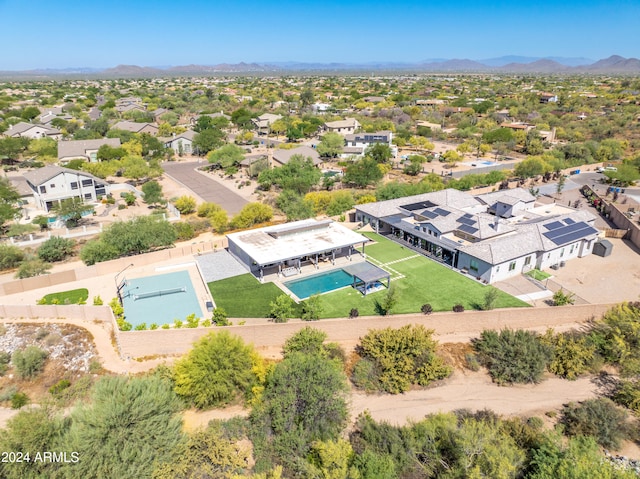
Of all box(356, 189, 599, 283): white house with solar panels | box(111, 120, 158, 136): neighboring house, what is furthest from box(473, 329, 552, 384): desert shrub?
box(111, 120, 158, 136): neighboring house

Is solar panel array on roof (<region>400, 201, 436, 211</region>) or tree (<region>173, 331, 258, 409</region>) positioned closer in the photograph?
tree (<region>173, 331, 258, 409</region>)

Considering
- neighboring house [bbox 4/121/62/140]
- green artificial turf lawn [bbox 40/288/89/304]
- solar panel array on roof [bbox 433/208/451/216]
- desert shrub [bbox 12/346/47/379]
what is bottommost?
desert shrub [bbox 12/346/47/379]

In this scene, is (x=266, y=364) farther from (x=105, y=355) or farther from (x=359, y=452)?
(x=105, y=355)

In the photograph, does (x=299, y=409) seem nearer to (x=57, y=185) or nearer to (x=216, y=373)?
(x=216, y=373)

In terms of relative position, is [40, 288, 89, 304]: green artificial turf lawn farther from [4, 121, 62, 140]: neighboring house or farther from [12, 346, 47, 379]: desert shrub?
[4, 121, 62, 140]: neighboring house

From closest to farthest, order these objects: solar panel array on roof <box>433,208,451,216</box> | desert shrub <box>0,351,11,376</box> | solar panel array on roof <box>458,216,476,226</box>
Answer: desert shrub <box>0,351,11,376</box>
solar panel array on roof <box>458,216,476,226</box>
solar panel array on roof <box>433,208,451,216</box>

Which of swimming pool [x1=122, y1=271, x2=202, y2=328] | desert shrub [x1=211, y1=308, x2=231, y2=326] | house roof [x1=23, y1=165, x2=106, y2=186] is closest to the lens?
desert shrub [x1=211, y1=308, x2=231, y2=326]

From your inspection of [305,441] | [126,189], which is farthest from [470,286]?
[126,189]

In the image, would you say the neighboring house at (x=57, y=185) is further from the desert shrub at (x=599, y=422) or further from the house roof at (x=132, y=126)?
the desert shrub at (x=599, y=422)

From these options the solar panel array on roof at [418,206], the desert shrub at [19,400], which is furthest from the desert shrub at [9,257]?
the solar panel array on roof at [418,206]
